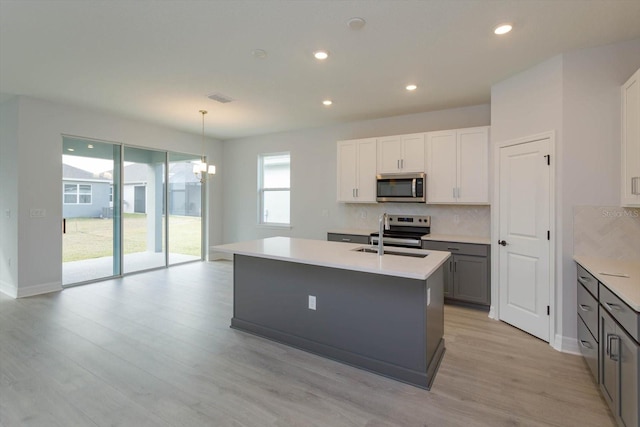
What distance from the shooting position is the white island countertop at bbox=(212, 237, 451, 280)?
221 centimetres

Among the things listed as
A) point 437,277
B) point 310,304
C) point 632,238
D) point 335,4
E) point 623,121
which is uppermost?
point 335,4

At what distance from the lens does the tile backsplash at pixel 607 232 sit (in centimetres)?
272

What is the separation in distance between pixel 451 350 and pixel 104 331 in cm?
339

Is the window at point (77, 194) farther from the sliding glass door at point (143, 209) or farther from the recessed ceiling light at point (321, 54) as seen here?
the recessed ceiling light at point (321, 54)

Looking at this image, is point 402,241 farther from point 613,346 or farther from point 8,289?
point 8,289

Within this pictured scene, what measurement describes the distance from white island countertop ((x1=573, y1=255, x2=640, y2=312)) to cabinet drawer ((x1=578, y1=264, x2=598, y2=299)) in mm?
56

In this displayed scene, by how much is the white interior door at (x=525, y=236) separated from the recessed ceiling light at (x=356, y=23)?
2059mm

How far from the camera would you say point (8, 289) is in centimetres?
455

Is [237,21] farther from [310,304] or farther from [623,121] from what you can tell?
[623,121]

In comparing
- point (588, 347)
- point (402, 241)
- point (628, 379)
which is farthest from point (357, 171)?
point (628, 379)

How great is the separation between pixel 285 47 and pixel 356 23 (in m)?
0.71

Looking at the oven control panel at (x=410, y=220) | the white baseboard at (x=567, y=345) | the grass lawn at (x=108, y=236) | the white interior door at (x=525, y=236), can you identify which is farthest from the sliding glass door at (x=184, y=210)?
the white baseboard at (x=567, y=345)

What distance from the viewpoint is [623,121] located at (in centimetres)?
264

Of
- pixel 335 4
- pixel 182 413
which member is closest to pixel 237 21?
pixel 335 4
